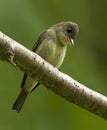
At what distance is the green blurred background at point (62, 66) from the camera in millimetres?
4023

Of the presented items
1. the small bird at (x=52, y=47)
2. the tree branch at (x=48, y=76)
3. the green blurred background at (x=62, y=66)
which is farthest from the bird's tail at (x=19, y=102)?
the tree branch at (x=48, y=76)

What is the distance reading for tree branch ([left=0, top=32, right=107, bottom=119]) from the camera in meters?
2.05

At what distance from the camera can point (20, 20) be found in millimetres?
4281

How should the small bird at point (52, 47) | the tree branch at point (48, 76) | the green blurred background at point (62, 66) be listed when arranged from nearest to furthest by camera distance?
the tree branch at point (48, 76) → the small bird at point (52, 47) → the green blurred background at point (62, 66)

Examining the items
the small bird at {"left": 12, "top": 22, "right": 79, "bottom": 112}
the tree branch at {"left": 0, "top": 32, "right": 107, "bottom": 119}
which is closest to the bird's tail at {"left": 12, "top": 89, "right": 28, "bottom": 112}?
the small bird at {"left": 12, "top": 22, "right": 79, "bottom": 112}

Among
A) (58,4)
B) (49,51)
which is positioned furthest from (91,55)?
(49,51)

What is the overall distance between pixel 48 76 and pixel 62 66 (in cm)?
208

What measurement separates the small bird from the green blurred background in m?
0.73

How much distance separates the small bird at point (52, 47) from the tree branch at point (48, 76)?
3.00ft

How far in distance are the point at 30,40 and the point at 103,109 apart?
219 centimetres

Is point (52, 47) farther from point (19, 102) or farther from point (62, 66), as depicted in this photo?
point (62, 66)

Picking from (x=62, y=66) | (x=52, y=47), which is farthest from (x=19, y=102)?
(x=62, y=66)

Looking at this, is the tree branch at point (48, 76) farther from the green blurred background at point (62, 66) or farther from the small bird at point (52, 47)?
the green blurred background at point (62, 66)

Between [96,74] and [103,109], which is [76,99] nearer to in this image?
[103,109]
